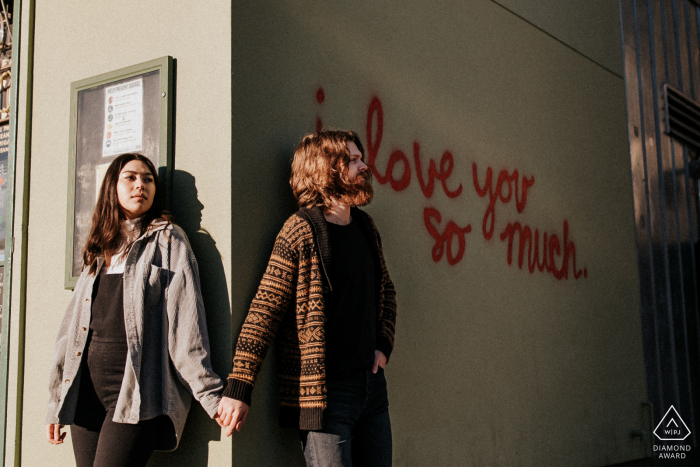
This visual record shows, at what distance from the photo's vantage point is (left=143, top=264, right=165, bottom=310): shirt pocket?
280 centimetres

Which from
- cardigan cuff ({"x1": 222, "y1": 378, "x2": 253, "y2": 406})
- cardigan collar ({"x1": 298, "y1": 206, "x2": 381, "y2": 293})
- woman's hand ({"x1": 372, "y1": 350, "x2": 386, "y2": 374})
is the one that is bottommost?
cardigan cuff ({"x1": 222, "y1": 378, "x2": 253, "y2": 406})

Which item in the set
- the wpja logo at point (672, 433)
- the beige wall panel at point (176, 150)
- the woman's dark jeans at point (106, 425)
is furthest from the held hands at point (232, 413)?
the wpja logo at point (672, 433)

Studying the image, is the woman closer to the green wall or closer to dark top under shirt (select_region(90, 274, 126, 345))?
dark top under shirt (select_region(90, 274, 126, 345))

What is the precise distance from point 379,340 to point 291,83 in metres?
1.26

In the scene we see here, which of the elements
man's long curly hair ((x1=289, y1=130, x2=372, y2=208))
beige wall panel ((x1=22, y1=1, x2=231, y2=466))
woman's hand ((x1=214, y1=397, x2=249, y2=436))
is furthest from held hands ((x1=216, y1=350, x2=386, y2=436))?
man's long curly hair ((x1=289, y1=130, x2=372, y2=208))

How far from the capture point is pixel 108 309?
112 inches

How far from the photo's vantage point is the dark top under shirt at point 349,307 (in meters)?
2.87

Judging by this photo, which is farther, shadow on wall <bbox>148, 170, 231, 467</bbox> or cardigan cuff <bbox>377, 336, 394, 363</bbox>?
cardigan cuff <bbox>377, 336, 394, 363</bbox>

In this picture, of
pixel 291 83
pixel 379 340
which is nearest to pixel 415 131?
pixel 291 83

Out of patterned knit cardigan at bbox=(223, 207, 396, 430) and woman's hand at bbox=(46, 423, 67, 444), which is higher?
patterned knit cardigan at bbox=(223, 207, 396, 430)

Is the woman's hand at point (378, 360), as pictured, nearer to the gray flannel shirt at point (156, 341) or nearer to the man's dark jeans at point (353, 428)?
the man's dark jeans at point (353, 428)

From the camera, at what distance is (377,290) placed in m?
3.21

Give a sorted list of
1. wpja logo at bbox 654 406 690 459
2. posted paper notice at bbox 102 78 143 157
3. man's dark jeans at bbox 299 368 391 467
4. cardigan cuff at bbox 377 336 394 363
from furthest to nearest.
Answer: wpja logo at bbox 654 406 690 459
posted paper notice at bbox 102 78 143 157
cardigan cuff at bbox 377 336 394 363
man's dark jeans at bbox 299 368 391 467

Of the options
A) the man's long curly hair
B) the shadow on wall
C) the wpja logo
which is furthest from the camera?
the wpja logo
